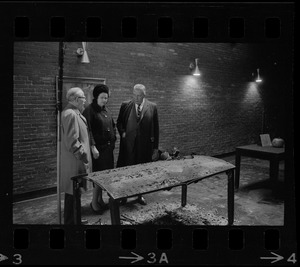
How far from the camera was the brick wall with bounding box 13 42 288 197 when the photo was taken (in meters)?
4.21

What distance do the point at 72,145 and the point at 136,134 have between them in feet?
2.92

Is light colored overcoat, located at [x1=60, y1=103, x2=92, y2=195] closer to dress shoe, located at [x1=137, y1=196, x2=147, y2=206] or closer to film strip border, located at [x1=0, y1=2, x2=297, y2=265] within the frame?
film strip border, located at [x1=0, y1=2, x2=297, y2=265]

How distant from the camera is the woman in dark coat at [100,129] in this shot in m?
3.38

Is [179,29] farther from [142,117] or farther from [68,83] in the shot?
[68,83]

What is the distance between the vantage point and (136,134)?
3.71 m

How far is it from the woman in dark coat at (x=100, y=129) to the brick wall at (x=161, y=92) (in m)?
0.75

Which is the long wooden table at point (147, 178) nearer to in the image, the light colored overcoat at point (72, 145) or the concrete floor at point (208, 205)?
the light colored overcoat at point (72, 145)

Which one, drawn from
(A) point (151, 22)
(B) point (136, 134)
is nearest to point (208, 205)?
(B) point (136, 134)

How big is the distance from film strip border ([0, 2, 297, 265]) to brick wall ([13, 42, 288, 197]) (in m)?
0.81

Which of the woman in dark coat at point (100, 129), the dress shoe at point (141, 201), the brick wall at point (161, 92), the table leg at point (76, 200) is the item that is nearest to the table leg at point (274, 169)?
the brick wall at point (161, 92)

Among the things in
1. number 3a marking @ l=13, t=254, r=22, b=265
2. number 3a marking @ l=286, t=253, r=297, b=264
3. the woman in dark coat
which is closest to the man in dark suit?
the woman in dark coat

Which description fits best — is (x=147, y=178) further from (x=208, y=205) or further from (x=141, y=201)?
(x=208, y=205)

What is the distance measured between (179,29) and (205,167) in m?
1.59

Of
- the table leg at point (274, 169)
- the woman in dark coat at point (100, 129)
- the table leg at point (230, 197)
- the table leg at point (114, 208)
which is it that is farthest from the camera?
the table leg at point (274, 169)
